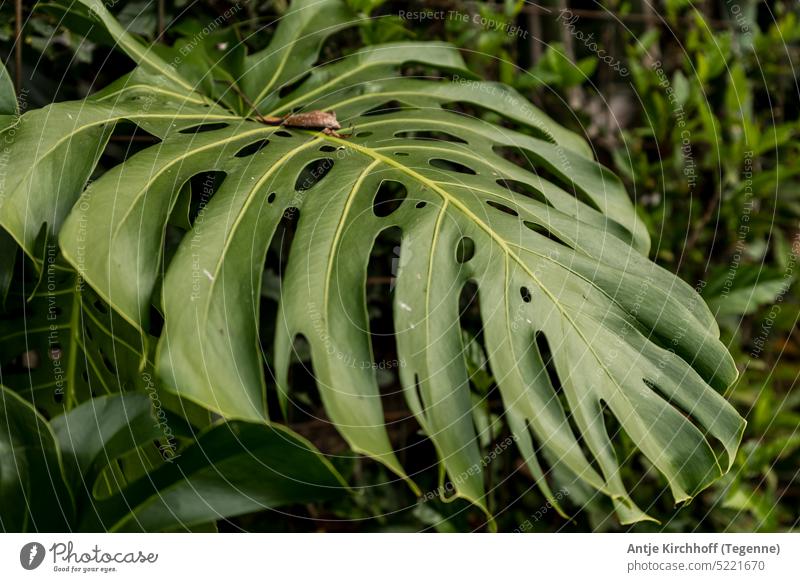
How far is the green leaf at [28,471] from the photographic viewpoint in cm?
54

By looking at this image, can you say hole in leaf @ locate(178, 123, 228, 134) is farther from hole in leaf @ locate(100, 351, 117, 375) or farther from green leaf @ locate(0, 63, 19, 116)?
hole in leaf @ locate(100, 351, 117, 375)

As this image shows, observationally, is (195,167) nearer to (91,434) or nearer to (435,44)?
(91,434)

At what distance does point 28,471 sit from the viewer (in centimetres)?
55

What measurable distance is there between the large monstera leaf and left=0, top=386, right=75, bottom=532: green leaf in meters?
0.14

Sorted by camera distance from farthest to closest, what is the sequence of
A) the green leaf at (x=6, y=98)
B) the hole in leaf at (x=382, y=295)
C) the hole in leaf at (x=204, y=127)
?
the hole in leaf at (x=382, y=295)
the hole in leaf at (x=204, y=127)
the green leaf at (x=6, y=98)

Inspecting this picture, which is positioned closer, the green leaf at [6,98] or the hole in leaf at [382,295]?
the green leaf at [6,98]

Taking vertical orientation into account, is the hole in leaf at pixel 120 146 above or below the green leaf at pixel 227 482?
above

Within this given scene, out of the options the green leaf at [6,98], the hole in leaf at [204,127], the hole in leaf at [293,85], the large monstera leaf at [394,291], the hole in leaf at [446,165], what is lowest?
the large monstera leaf at [394,291]

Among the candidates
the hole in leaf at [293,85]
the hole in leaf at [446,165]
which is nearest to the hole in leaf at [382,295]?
the hole in leaf at [446,165]

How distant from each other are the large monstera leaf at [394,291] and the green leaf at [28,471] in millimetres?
145

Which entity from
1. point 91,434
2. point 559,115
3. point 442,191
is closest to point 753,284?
point 559,115

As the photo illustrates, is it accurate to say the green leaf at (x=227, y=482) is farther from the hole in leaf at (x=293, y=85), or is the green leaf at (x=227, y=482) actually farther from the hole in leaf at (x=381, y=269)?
the hole in leaf at (x=381, y=269)

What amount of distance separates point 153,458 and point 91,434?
17 cm
